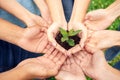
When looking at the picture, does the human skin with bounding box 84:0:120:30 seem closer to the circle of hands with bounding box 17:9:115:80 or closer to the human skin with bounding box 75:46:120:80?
the circle of hands with bounding box 17:9:115:80

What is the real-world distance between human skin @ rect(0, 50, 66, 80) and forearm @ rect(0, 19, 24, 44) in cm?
23

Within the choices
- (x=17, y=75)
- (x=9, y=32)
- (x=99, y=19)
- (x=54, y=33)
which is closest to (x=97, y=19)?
(x=99, y=19)

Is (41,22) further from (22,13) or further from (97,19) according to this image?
(97,19)

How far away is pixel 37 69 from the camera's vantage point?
222cm

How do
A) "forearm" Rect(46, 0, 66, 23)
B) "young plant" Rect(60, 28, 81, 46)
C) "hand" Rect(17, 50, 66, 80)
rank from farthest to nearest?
"forearm" Rect(46, 0, 66, 23) < "young plant" Rect(60, 28, 81, 46) < "hand" Rect(17, 50, 66, 80)

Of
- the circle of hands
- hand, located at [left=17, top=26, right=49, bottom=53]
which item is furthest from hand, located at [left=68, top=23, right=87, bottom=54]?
hand, located at [left=17, top=26, right=49, bottom=53]

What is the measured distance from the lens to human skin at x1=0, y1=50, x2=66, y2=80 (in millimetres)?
2225

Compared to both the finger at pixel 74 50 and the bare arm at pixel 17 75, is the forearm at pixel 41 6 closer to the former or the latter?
the finger at pixel 74 50

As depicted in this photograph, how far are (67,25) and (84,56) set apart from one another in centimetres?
28

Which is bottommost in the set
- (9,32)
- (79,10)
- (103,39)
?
(103,39)

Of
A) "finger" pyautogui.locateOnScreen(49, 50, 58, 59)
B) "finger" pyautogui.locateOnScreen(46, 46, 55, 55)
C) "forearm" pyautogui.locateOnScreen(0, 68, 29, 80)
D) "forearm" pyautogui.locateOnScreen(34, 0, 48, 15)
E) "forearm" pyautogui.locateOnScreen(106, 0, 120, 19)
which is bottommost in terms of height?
"forearm" pyautogui.locateOnScreen(0, 68, 29, 80)

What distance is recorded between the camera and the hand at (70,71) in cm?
224

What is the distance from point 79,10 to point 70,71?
53cm

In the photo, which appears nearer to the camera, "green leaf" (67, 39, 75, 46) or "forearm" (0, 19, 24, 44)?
"green leaf" (67, 39, 75, 46)
